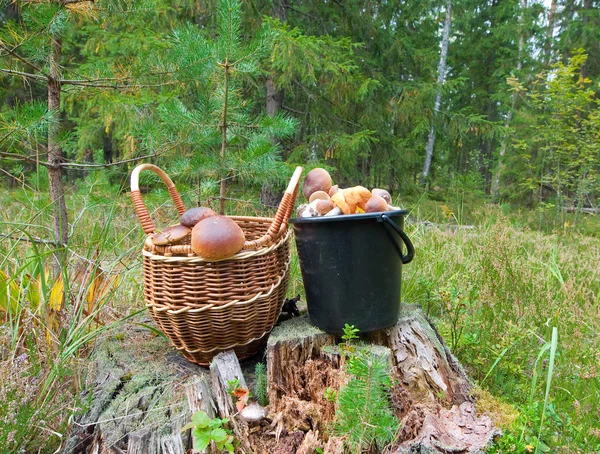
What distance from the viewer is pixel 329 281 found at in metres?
1.44

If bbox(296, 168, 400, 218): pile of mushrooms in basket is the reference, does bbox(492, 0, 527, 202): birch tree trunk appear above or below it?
above

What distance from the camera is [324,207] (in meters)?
1.50

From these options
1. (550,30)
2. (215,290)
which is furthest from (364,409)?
(550,30)

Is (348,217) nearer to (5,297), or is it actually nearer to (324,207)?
(324,207)

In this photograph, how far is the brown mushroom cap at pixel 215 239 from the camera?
1294 mm

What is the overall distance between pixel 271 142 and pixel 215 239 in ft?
4.79

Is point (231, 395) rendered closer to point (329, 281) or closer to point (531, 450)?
point (329, 281)

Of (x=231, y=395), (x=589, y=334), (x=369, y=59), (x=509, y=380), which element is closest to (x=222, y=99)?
(x=231, y=395)

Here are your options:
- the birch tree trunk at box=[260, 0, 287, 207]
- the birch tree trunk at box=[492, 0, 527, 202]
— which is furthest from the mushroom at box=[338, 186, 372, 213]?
the birch tree trunk at box=[492, 0, 527, 202]

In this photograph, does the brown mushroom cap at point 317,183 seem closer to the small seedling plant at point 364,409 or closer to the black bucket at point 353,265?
the black bucket at point 353,265

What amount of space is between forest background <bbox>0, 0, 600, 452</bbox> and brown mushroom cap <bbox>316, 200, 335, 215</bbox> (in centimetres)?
73

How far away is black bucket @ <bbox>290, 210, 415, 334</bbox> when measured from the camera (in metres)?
1.38

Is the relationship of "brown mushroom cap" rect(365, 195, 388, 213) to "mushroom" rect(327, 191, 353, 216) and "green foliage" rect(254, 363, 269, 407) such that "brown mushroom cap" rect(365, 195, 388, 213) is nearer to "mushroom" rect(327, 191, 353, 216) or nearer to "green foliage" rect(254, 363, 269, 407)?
"mushroom" rect(327, 191, 353, 216)

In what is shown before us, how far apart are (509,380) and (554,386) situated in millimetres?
175
